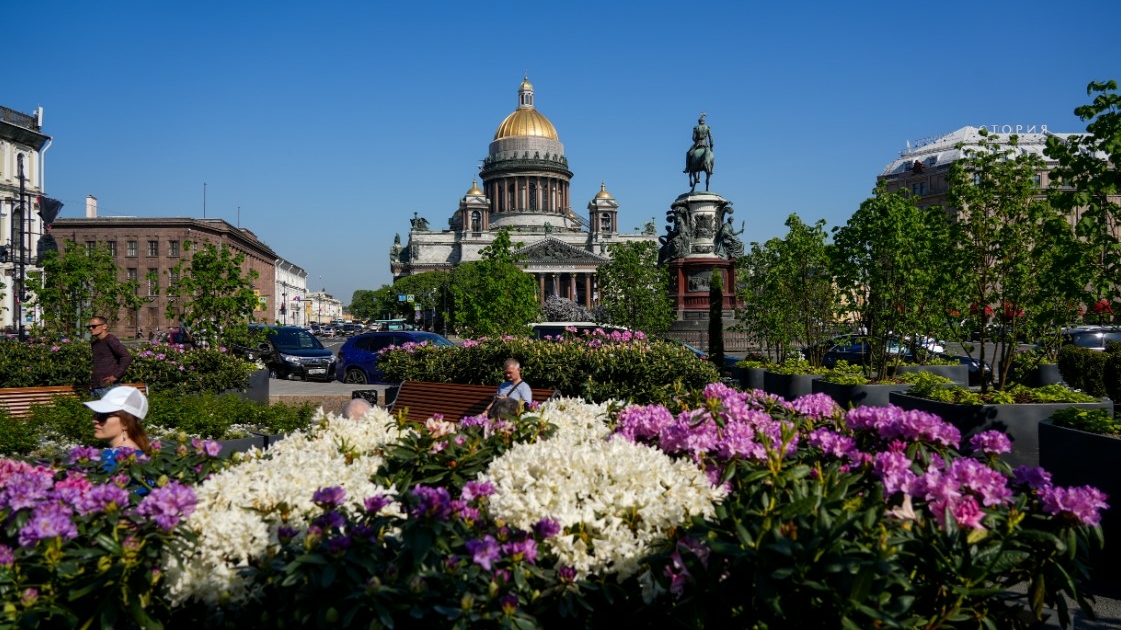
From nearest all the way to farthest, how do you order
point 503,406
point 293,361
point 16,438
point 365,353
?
point 503,406, point 16,438, point 365,353, point 293,361

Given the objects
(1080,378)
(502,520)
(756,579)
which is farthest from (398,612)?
(1080,378)

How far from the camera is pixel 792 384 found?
53.9ft

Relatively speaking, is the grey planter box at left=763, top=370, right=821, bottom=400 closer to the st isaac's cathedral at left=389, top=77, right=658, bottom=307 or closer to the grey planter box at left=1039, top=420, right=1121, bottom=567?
the grey planter box at left=1039, top=420, right=1121, bottom=567

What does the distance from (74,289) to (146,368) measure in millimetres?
9561

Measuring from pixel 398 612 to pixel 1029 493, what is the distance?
3.08 m

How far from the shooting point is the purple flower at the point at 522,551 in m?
3.30

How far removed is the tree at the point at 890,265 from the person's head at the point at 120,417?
11.8 meters

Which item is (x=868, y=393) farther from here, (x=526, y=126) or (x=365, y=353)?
(x=526, y=126)

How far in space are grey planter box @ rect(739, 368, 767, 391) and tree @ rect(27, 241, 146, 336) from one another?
51.1ft

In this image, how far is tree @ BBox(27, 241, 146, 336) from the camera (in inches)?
847

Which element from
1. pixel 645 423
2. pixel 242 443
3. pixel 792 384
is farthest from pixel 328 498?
pixel 792 384

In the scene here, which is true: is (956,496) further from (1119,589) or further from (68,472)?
(68,472)

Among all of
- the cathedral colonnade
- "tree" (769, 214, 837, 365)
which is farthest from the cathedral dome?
"tree" (769, 214, 837, 365)

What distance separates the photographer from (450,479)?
4500 millimetres
